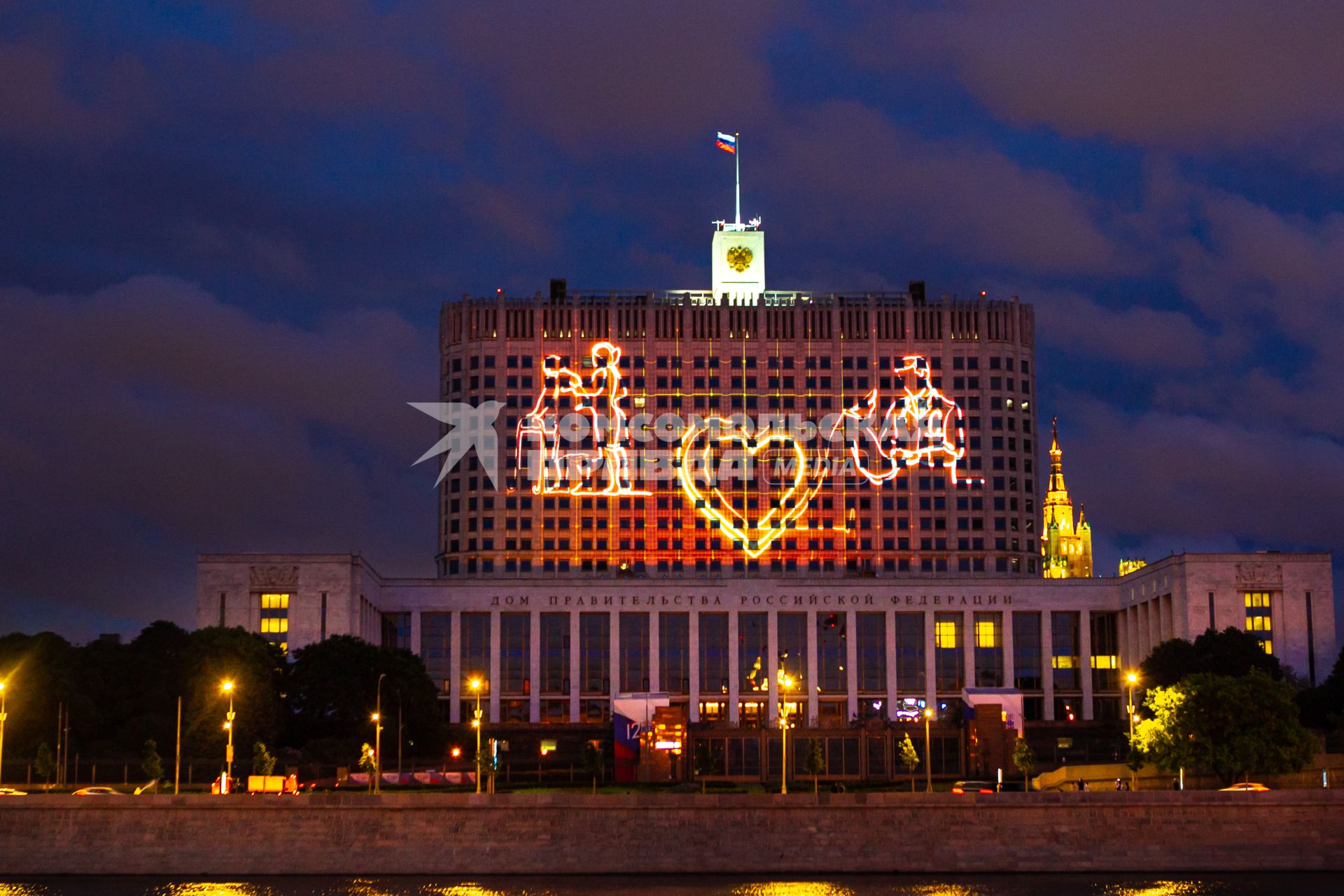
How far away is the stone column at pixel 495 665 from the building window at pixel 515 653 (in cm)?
38

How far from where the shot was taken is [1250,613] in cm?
17150

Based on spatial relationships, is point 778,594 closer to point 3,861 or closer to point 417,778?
point 417,778

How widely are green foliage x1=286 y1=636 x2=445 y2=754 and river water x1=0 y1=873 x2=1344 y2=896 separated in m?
50.1

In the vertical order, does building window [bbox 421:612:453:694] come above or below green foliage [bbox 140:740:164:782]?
above

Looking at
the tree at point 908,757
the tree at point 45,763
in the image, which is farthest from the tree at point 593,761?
the tree at point 45,763

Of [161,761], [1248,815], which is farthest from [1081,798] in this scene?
[161,761]

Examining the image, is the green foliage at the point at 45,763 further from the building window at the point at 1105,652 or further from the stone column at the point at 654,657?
the building window at the point at 1105,652

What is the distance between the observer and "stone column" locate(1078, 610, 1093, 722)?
191 meters

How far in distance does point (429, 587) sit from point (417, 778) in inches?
2699

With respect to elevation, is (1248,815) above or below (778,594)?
below

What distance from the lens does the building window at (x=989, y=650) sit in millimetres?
189500

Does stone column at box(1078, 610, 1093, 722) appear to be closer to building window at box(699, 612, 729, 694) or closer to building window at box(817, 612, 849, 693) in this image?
building window at box(817, 612, 849, 693)

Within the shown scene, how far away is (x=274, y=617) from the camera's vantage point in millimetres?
177250

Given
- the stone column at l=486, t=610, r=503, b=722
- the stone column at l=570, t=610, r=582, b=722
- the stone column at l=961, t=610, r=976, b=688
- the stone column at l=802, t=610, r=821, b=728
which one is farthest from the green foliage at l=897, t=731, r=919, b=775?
the stone column at l=486, t=610, r=503, b=722
